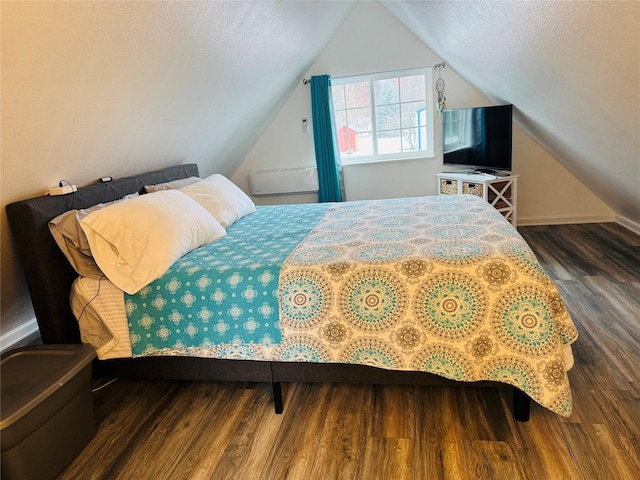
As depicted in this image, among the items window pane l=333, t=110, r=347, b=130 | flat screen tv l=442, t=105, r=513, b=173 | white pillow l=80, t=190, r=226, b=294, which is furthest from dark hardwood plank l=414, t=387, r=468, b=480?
window pane l=333, t=110, r=347, b=130

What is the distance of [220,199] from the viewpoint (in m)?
2.87

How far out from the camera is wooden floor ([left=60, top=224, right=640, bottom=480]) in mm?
1569

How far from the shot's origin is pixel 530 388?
1622 millimetres

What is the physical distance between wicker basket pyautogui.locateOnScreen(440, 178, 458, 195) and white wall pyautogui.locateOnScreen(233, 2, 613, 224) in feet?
0.87

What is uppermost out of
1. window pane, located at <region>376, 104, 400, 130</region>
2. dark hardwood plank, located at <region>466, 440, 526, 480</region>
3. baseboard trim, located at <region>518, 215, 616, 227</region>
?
window pane, located at <region>376, 104, 400, 130</region>

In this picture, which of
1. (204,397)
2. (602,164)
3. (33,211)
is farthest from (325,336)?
(602,164)

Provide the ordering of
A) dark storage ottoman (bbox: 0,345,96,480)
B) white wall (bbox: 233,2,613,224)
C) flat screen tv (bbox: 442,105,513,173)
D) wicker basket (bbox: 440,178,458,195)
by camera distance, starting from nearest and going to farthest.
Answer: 1. dark storage ottoman (bbox: 0,345,96,480)
2. flat screen tv (bbox: 442,105,513,173)
3. wicker basket (bbox: 440,178,458,195)
4. white wall (bbox: 233,2,613,224)

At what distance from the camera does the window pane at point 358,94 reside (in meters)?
4.83

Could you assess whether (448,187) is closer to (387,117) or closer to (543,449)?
(387,117)

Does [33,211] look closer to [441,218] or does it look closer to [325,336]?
[325,336]

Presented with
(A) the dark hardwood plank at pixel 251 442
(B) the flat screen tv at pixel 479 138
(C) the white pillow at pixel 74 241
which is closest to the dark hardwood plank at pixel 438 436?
(A) the dark hardwood plank at pixel 251 442

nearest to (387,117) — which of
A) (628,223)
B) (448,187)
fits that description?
(448,187)

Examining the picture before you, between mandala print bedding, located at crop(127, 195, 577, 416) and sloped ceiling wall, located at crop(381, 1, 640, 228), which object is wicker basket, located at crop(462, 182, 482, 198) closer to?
sloped ceiling wall, located at crop(381, 1, 640, 228)

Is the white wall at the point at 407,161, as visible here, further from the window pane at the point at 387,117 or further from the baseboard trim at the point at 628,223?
the window pane at the point at 387,117
